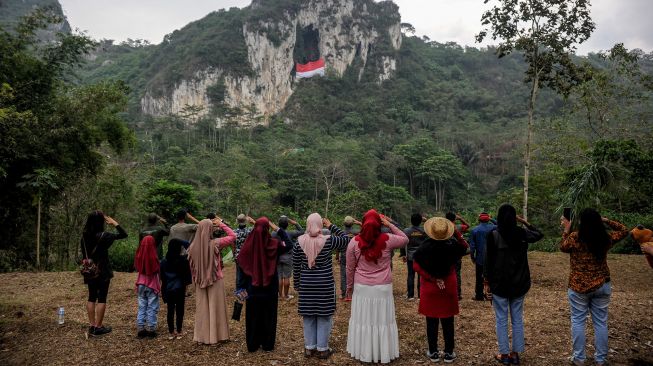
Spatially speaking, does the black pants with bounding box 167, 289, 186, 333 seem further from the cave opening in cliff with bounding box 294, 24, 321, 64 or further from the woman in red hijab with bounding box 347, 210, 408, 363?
the cave opening in cliff with bounding box 294, 24, 321, 64

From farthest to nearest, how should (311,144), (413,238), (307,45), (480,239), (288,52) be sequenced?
(307,45) < (288,52) < (311,144) < (480,239) < (413,238)

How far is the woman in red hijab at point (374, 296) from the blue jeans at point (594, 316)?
1.59m

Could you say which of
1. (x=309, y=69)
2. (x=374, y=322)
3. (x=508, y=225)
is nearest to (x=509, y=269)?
(x=508, y=225)

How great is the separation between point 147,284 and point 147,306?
352 mm

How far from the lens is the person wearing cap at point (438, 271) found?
3.64m

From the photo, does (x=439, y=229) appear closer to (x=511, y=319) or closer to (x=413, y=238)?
(x=511, y=319)

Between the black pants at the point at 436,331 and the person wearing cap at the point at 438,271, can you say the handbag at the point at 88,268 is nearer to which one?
the person wearing cap at the point at 438,271

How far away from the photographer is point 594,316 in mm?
3646

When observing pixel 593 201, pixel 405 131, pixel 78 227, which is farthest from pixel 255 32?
pixel 593 201

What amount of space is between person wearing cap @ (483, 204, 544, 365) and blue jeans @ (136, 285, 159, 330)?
3.65 m

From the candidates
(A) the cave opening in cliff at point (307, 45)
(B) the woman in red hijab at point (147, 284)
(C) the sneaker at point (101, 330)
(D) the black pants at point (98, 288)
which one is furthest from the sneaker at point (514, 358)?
(A) the cave opening in cliff at point (307, 45)

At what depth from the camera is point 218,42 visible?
236 ft

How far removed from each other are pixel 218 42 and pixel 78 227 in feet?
213

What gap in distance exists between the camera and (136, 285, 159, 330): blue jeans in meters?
4.73
